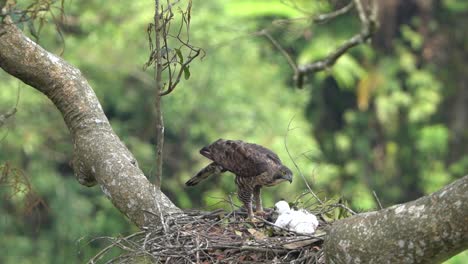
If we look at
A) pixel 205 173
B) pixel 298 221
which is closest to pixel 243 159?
pixel 205 173

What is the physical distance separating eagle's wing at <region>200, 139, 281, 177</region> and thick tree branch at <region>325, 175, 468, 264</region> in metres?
1.96

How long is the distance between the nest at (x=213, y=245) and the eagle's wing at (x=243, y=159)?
0.64m

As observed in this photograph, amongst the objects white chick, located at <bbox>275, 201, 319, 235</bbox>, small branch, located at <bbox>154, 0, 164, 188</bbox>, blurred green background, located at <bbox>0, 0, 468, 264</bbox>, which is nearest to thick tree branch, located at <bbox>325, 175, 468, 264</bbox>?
small branch, located at <bbox>154, 0, 164, 188</bbox>

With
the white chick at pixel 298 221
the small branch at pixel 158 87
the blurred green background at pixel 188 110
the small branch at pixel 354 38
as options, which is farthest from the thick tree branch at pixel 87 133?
the blurred green background at pixel 188 110

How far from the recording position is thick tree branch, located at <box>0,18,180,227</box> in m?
5.23

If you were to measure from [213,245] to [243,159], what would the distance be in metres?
1.04

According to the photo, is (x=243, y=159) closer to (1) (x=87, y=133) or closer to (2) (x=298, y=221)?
(2) (x=298, y=221)

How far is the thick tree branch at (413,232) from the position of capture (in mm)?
3660

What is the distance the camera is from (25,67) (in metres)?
5.34

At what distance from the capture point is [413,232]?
3.76 metres

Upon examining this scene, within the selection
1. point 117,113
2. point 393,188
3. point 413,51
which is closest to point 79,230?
point 117,113

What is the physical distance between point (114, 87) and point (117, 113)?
488 millimetres

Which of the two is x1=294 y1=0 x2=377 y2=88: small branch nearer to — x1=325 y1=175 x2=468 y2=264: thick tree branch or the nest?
the nest

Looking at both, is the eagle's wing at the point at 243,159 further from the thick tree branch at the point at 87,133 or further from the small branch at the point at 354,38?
the small branch at the point at 354,38
